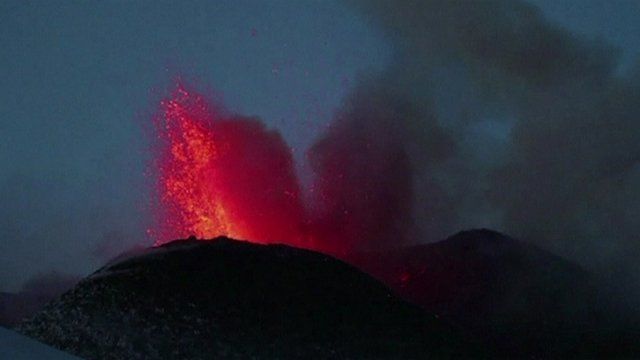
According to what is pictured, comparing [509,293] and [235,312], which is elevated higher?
[509,293]

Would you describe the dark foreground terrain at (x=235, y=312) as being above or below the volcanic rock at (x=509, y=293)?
below

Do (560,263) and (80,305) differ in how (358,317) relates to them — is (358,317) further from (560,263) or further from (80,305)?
(560,263)

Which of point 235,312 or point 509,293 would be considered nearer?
point 235,312

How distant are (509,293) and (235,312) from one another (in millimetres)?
80444

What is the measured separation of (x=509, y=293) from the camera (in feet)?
373

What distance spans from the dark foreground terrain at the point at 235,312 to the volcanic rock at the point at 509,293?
104 feet

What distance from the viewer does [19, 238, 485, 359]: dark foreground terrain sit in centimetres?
3612

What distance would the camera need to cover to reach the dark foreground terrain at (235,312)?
36125mm

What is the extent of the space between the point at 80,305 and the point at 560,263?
9947cm

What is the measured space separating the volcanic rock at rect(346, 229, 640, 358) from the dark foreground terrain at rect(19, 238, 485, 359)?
104 feet

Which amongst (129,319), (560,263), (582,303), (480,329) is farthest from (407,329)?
(560,263)

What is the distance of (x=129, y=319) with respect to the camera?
37.5 meters

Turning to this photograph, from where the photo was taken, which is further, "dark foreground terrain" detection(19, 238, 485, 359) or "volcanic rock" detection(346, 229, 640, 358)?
"volcanic rock" detection(346, 229, 640, 358)

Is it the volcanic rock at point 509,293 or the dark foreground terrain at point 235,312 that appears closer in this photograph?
the dark foreground terrain at point 235,312
